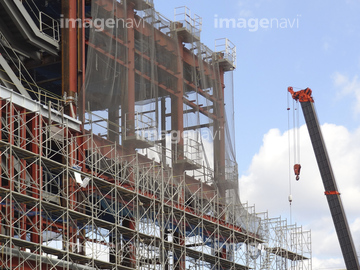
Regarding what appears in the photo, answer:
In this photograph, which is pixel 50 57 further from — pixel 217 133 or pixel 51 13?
pixel 217 133

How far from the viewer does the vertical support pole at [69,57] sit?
46344mm

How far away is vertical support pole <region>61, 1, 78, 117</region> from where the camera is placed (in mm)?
46344

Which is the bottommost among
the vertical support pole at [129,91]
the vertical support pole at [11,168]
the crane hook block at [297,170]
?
the vertical support pole at [11,168]

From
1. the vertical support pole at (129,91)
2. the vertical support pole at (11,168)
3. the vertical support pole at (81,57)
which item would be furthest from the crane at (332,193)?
the vertical support pole at (11,168)

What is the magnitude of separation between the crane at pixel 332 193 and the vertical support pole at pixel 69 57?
28674 mm

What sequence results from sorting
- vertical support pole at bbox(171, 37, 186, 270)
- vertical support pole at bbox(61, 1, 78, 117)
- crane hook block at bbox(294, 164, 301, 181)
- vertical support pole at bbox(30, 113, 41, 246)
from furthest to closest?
crane hook block at bbox(294, 164, 301, 181), vertical support pole at bbox(171, 37, 186, 270), vertical support pole at bbox(61, 1, 78, 117), vertical support pole at bbox(30, 113, 41, 246)

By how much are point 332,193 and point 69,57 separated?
3127 cm

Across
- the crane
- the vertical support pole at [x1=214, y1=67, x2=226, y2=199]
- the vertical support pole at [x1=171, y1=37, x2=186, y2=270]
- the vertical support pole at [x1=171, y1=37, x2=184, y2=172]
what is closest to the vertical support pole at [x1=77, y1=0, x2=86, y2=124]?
the vertical support pole at [x1=171, y1=37, x2=186, y2=270]

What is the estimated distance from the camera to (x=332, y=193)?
69.6m

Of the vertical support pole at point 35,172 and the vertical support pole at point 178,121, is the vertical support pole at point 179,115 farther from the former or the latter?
the vertical support pole at point 35,172

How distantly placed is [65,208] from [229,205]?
17.5 m

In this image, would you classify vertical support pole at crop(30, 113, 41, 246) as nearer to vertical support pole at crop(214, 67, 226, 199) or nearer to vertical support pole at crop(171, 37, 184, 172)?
vertical support pole at crop(171, 37, 184, 172)
